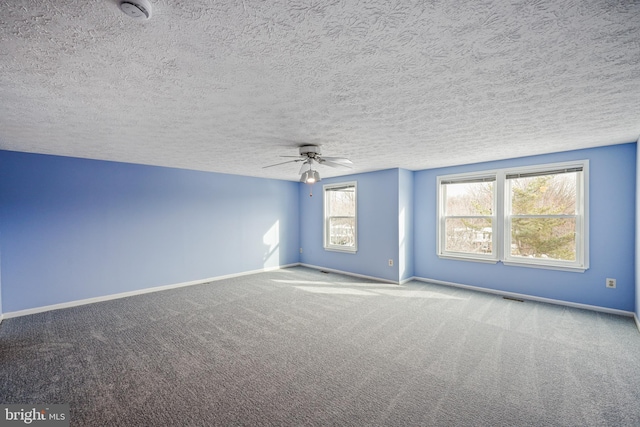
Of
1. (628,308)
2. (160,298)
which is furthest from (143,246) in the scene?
(628,308)

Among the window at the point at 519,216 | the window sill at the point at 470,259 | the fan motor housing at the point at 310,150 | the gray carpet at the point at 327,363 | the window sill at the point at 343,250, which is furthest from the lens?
the window sill at the point at 343,250

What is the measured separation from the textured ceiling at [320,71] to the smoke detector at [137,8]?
0.05m

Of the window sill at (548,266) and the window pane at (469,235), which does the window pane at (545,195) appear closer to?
the window pane at (469,235)

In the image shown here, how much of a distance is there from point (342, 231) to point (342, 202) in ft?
2.33

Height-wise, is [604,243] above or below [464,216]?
below

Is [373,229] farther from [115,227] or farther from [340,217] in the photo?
[115,227]

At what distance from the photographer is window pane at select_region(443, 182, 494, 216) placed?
4.81 meters

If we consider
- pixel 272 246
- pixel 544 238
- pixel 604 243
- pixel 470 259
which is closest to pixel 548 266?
pixel 544 238

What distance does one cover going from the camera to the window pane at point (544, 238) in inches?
159

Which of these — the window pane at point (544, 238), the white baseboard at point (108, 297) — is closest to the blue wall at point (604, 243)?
the window pane at point (544, 238)

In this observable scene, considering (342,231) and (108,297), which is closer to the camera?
(108,297)

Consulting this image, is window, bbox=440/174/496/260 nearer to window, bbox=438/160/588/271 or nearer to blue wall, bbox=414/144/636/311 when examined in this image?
window, bbox=438/160/588/271

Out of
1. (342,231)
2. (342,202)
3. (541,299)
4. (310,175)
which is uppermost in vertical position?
(310,175)

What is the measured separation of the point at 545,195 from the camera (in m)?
4.24
